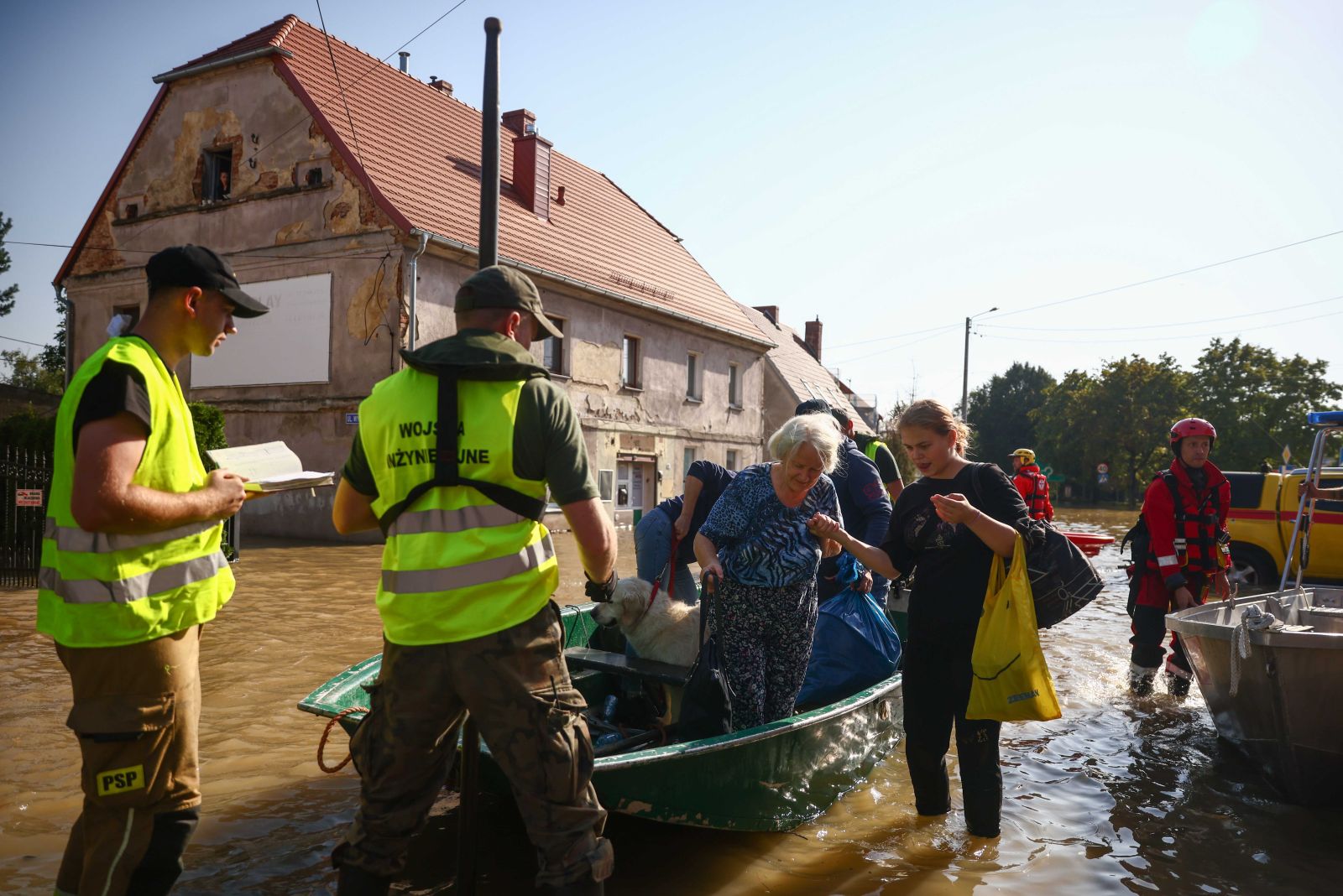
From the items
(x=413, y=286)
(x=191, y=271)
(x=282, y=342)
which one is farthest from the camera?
(x=282, y=342)

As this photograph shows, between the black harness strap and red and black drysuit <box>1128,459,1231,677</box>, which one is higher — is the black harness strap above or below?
above

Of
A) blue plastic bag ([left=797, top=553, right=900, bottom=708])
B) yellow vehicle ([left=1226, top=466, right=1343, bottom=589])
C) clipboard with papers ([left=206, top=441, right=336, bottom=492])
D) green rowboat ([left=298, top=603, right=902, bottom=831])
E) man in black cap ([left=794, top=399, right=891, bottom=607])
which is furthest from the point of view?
yellow vehicle ([left=1226, top=466, right=1343, bottom=589])

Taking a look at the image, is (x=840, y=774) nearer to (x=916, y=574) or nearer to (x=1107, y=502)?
(x=916, y=574)

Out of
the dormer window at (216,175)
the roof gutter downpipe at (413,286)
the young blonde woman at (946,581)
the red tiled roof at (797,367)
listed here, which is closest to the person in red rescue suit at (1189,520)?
the young blonde woman at (946,581)

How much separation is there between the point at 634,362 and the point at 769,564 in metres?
19.3

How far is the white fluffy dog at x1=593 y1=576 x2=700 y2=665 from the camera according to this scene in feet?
16.3

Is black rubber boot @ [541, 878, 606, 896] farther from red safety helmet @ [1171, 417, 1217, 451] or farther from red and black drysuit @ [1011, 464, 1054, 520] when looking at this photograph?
red and black drysuit @ [1011, 464, 1054, 520]

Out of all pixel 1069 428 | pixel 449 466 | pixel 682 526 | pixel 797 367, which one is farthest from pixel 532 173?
pixel 1069 428

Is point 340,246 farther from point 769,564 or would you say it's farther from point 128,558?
point 128,558

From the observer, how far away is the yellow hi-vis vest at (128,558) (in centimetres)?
253

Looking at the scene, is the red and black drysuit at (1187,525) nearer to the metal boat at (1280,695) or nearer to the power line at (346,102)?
the metal boat at (1280,695)

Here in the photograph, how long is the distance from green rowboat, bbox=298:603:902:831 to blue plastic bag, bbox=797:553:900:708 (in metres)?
0.25

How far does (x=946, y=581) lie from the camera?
416 cm

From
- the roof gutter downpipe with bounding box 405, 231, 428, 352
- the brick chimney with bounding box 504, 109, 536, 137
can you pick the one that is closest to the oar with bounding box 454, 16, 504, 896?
the roof gutter downpipe with bounding box 405, 231, 428, 352
